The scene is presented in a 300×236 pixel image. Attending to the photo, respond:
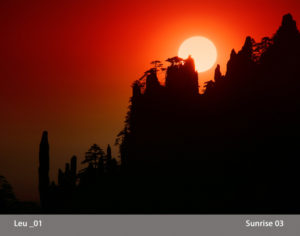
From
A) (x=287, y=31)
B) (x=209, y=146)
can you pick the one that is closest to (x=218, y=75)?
(x=287, y=31)

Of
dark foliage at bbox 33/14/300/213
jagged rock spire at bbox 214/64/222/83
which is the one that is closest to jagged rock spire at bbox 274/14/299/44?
dark foliage at bbox 33/14/300/213

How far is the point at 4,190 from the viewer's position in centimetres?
4497

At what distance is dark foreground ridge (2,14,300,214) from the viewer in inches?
2297

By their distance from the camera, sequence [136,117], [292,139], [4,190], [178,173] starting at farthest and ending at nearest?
[136,117]
[178,173]
[292,139]
[4,190]

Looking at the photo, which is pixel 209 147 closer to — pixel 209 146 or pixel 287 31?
pixel 209 146

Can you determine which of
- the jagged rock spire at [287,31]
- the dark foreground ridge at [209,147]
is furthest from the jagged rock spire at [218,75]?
the jagged rock spire at [287,31]

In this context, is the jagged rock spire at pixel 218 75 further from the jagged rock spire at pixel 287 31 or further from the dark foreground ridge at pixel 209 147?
the jagged rock spire at pixel 287 31

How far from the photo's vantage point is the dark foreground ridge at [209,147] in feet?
191

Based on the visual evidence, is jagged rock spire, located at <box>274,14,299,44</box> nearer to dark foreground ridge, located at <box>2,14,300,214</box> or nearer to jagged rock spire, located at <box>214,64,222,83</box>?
dark foreground ridge, located at <box>2,14,300,214</box>

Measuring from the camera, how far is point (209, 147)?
70.5 metres

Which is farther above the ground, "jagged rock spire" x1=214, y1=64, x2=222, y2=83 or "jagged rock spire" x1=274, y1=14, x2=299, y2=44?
"jagged rock spire" x1=274, y1=14, x2=299, y2=44
